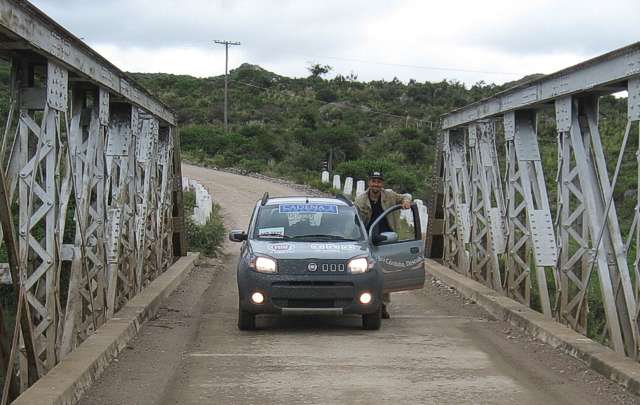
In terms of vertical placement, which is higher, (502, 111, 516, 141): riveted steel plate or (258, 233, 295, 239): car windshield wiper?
(502, 111, 516, 141): riveted steel plate

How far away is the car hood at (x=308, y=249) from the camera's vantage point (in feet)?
37.9

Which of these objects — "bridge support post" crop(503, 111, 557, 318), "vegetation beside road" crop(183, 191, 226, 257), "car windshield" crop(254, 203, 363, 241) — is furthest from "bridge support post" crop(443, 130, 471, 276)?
"vegetation beside road" crop(183, 191, 226, 257)

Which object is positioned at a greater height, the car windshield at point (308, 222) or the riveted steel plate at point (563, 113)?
the riveted steel plate at point (563, 113)

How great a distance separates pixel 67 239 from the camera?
15.2 metres

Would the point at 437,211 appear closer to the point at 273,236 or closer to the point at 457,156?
the point at 457,156

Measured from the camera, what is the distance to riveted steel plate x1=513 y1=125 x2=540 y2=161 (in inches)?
507

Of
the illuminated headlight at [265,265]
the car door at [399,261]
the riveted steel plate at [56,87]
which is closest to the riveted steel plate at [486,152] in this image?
the car door at [399,261]

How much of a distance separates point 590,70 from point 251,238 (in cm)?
467

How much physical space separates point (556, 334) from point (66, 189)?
5273 mm

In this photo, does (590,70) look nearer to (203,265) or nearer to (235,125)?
(203,265)

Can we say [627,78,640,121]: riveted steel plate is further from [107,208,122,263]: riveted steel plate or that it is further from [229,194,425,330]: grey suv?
[107,208,122,263]: riveted steel plate

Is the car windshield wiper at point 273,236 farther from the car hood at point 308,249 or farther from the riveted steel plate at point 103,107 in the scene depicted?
the riveted steel plate at point 103,107

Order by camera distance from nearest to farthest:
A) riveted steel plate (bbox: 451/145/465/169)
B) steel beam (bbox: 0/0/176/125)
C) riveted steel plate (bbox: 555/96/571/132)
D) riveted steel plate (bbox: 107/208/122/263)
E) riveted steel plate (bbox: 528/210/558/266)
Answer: steel beam (bbox: 0/0/176/125) → riveted steel plate (bbox: 555/96/571/132) → riveted steel plate (bbox: 107/208/122/263) → riveted steel plate (bbox: 528/210/558/266) → riveted steel plate (bbox: 451/145/465/169)

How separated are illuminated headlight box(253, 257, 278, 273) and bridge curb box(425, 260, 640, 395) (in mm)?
3054
